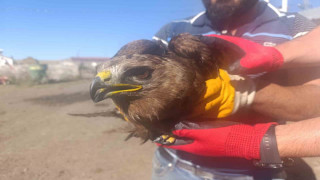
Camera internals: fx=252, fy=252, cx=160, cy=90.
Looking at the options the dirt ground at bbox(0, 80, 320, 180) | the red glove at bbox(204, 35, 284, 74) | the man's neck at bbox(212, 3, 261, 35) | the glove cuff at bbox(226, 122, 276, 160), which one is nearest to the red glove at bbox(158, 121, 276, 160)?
the glove cuff at bbox(226, 122, 276, 160)

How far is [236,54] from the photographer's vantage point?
4.70ft

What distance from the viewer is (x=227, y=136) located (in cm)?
144

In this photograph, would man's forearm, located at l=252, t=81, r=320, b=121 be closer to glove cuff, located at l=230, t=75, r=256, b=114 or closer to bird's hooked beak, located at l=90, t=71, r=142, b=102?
glove cuff, located at l=230, t=75, r=256, b=114

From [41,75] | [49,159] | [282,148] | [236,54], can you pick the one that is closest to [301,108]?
[282,148]

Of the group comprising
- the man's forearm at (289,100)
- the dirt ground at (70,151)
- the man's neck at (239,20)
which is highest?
the man's neck at (239,20)

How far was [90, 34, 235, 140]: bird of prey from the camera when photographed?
1236mm

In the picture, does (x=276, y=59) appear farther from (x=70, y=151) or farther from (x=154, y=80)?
(x=70, y=151)

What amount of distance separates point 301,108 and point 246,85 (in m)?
0.37

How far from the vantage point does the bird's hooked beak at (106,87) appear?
1218 millimetres

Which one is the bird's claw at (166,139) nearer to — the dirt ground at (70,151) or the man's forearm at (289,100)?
the man's forearm at (289,100)

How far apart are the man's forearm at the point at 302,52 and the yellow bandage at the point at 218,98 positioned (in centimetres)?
33

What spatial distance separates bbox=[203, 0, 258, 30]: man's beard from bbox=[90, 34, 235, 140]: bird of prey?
88 cm

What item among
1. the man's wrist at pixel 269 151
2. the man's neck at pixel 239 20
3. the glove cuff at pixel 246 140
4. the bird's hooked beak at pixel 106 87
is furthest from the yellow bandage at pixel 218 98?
the man's neck at pixel 239 20

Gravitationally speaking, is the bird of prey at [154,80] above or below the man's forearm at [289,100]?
above
